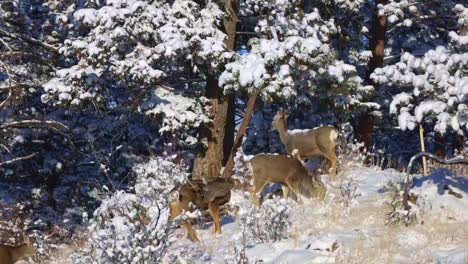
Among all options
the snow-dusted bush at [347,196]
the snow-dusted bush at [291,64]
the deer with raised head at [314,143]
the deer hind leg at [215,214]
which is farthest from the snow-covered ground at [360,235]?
the snow-dusted bush at [291,64]

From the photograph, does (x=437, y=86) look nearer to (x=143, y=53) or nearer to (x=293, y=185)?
(x=293, y=185)

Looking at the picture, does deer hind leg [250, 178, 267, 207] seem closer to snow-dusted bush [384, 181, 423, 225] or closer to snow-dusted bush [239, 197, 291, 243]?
snow-dusted bush [239, 197, 291, 243]

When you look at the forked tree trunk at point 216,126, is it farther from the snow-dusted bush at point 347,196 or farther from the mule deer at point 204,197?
the snow-dusted bush at point 347,196

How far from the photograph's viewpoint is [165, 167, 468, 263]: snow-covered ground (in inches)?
293

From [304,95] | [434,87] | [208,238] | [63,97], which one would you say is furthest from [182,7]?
[434,87]

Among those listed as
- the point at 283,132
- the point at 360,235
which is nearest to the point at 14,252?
the point at 360,235

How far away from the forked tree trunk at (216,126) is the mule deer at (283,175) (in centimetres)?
290

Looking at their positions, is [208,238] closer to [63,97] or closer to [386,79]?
[386,79]

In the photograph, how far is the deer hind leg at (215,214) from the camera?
1062 centimetres

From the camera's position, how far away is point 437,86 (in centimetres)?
889

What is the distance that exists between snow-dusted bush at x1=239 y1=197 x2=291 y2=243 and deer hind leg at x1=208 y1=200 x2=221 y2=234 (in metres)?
1.53

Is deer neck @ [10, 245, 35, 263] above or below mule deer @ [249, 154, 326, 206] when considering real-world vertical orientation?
below

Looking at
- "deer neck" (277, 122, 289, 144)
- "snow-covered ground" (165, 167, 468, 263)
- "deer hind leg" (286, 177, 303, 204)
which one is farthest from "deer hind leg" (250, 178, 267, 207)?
"deer neck" (277, 122, 289, 144)

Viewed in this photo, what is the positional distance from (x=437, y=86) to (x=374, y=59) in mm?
11119
